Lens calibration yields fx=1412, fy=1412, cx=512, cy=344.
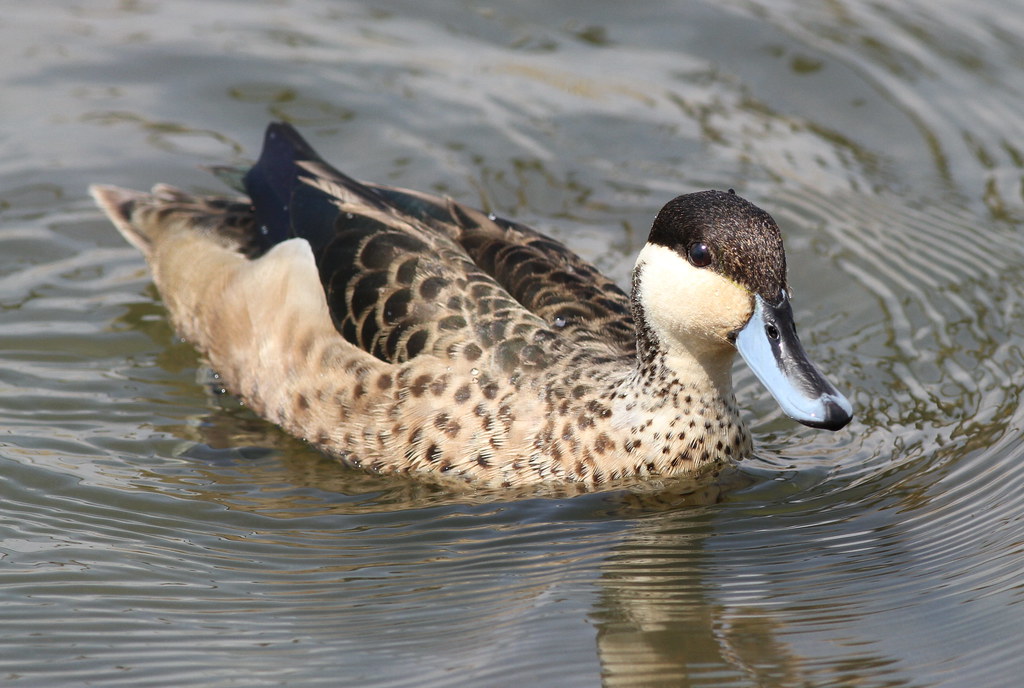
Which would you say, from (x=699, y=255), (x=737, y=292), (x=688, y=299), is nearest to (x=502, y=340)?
(x=688, y=299)

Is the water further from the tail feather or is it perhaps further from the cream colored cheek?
the cream colored cheek

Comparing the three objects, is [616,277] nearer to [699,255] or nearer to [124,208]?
[699,255]

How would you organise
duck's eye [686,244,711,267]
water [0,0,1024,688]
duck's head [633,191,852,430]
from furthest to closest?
duck's eye [686,244,711,267]
duck's head [633,191,852,430]
water [0,0,1024,688]

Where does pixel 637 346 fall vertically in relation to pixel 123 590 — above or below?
above

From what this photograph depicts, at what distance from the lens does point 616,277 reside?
339 inches

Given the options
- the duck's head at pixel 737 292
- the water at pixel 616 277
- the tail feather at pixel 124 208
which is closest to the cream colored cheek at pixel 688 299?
the duck's head at pixel 737 292

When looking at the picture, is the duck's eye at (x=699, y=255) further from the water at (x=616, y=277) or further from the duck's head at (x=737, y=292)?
the water at (x=616, y=277)

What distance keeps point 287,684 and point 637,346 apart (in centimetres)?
228

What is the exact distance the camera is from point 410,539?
6.09 meters

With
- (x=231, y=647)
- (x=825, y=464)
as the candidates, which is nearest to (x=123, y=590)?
(x=231, y=647)

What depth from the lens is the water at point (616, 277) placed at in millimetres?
5344

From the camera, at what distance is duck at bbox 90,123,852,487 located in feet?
19.0

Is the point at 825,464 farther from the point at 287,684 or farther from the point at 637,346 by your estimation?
the point at 287,684

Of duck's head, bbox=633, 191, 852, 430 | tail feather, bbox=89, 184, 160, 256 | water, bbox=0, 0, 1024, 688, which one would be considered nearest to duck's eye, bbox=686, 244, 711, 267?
duck's head, bbox=633, 191, 852, 430
